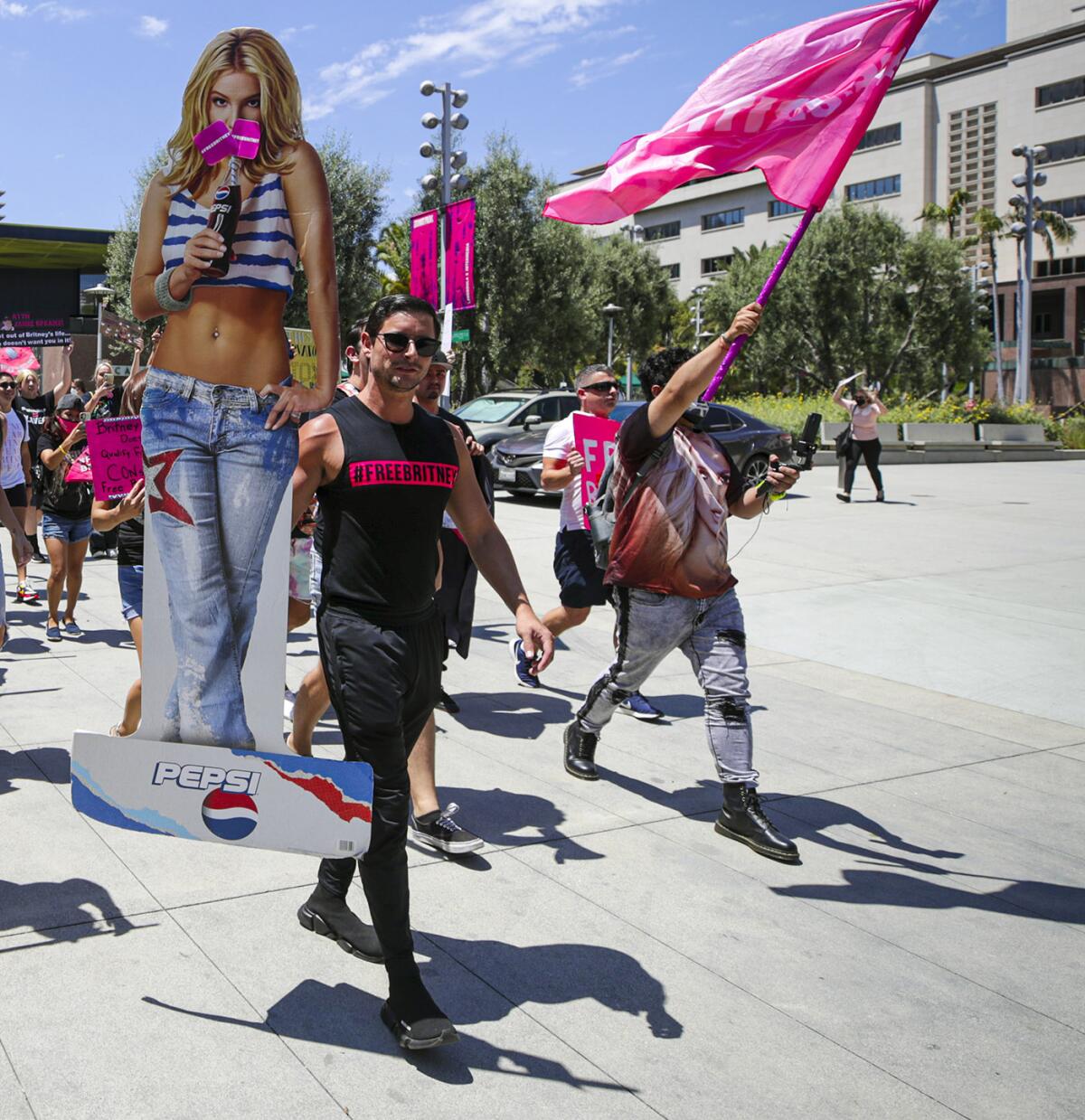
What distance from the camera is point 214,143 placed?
3.33 meters

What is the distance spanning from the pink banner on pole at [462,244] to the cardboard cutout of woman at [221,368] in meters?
7.43

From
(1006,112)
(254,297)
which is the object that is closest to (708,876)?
(254,297)

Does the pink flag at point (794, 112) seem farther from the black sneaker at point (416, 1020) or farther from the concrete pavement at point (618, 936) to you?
the black sneaker at point (416, 1020)

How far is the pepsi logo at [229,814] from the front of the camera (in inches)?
125

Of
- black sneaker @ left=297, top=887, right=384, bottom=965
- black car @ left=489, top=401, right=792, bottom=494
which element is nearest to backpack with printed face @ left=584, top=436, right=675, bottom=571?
black sneaker @ left=297, top=887, right=384, bottom=965

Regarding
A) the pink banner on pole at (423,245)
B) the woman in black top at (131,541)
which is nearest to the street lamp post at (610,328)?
the pink banner on pole at (423,245)

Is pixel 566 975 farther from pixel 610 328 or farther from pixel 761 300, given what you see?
pixel 610 328

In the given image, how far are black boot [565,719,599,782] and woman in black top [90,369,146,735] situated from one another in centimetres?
200

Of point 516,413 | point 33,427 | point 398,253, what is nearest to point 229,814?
point 33,427

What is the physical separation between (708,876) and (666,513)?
4.88 ft

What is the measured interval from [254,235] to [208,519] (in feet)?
2.69

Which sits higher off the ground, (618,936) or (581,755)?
(581,755)

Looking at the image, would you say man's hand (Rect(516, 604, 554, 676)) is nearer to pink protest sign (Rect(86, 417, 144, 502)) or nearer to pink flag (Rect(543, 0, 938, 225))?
pink protest sign (Rect(86, 417, 144, 502))

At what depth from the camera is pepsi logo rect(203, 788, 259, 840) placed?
3.18 metres
